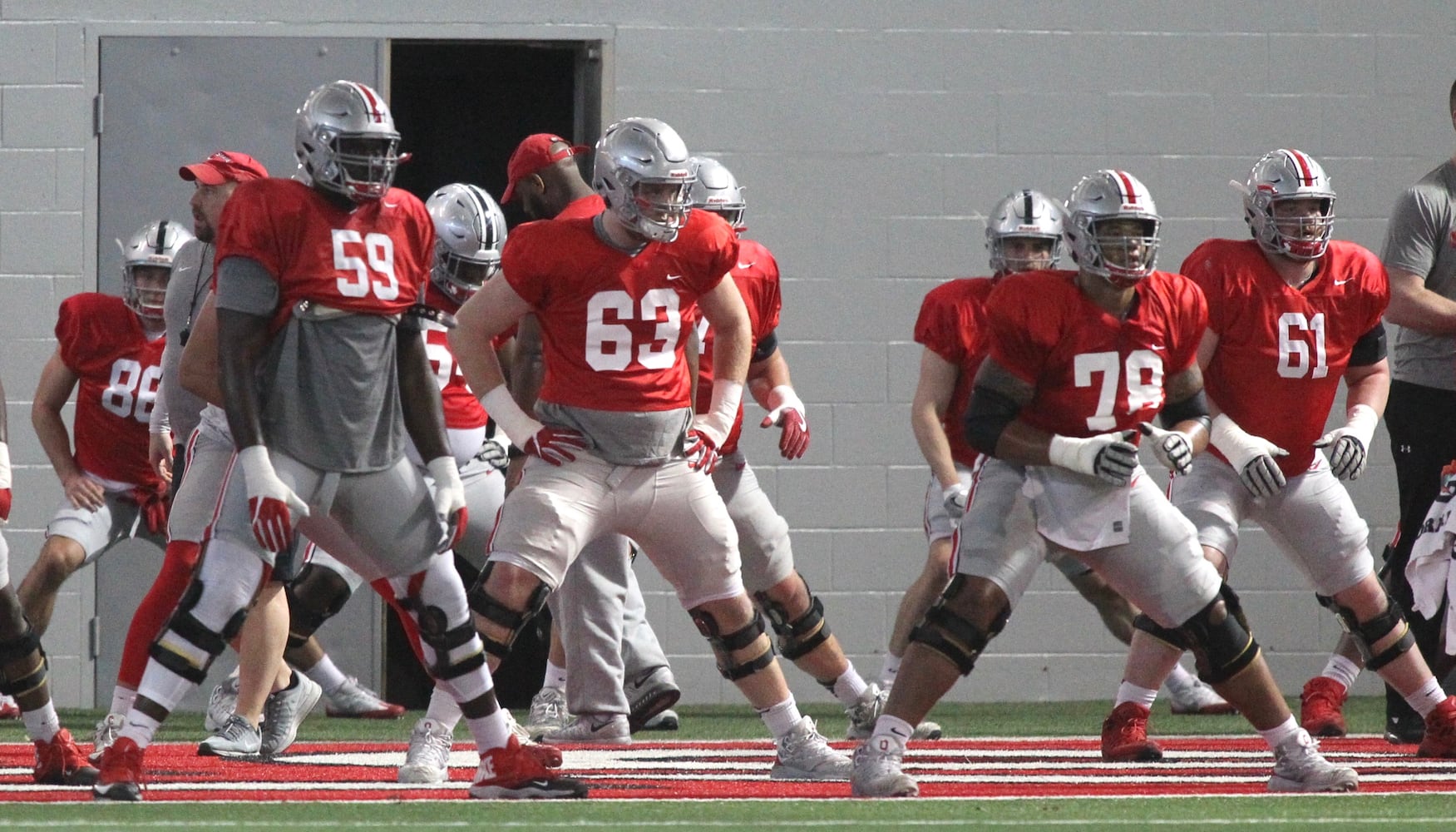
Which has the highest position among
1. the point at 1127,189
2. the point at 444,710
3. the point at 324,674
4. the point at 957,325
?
the point at 1127,189

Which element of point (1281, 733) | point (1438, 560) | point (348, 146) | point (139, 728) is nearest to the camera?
point (139, 728)

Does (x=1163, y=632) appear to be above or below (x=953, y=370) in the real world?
below

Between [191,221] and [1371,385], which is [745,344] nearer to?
[1371,385]

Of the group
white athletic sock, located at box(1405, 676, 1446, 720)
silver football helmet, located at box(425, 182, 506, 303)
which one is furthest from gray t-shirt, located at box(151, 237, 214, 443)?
white athletic sock, located at box(1405, 676, 1446, 720)

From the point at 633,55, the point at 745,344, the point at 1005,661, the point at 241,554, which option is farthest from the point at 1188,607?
the point at 633,55

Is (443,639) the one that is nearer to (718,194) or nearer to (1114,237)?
(1114,237)

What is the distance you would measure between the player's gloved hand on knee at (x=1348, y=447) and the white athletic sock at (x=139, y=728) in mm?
3289

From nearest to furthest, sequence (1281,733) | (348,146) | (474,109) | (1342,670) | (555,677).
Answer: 1. (348,146)
2. (1281,733)
3. (1342,670)
4. (555,677)
5. (474,109)

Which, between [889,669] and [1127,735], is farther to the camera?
[889,669]

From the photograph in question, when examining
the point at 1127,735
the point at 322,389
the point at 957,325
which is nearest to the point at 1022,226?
the point at 957,325

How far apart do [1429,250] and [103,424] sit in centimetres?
463

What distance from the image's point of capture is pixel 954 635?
206 inches

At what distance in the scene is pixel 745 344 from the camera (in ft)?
19.8

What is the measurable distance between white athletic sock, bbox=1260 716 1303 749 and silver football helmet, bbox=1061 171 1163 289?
1155 millimetres
